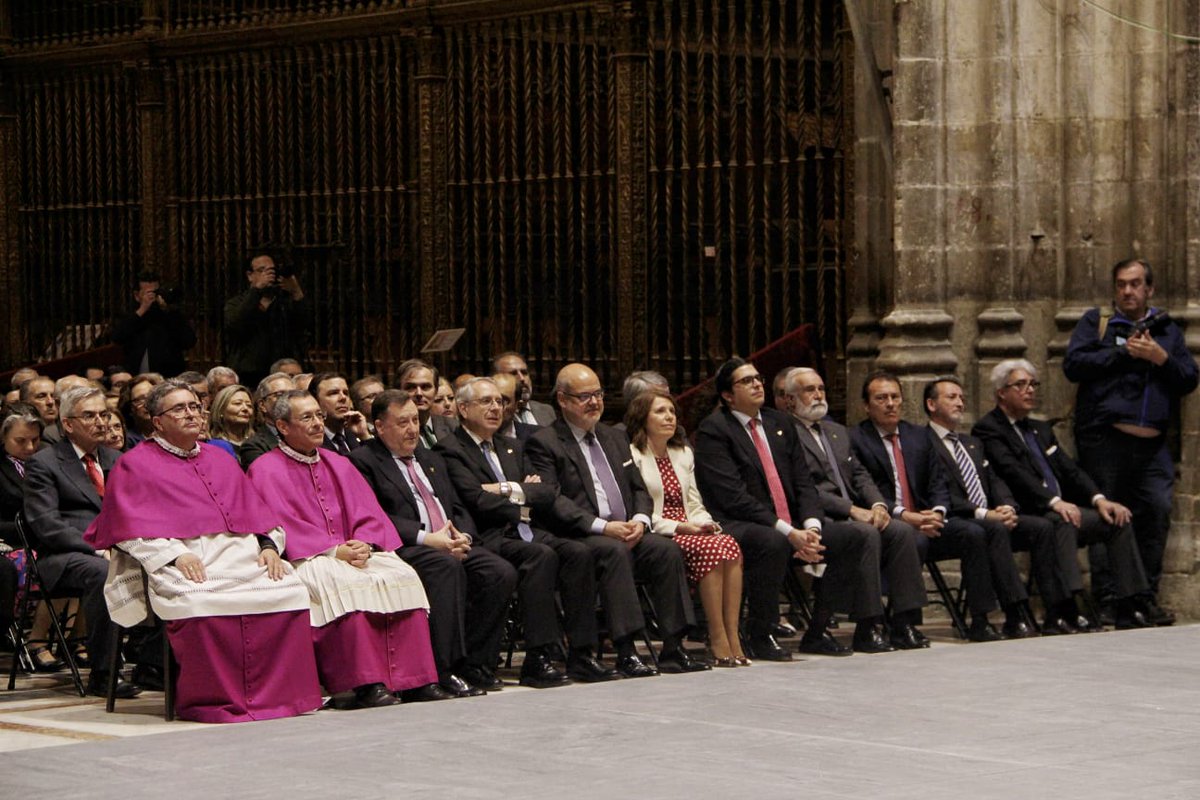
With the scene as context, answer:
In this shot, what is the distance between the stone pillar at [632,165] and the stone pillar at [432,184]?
1431mm

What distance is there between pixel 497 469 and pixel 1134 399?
360 centimetres

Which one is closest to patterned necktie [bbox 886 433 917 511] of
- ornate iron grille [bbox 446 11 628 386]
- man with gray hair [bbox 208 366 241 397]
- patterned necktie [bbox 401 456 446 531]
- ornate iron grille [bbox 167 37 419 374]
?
patterned necktie [bbox 401 456 446 531]

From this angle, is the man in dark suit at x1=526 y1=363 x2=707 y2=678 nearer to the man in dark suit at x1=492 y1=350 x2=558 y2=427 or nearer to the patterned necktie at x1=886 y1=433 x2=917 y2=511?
the man in dark suit at x1=492 y1=350 x2=558 y2=427

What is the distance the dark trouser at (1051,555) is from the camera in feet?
38.1

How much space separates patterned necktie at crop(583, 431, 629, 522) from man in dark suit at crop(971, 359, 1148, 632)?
7.44ft

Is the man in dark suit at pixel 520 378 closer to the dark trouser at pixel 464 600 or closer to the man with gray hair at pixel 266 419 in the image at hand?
the man with gray hair at pixel 266 419

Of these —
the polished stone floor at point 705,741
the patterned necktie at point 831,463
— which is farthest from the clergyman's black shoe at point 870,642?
the patterned necktie at point 831,463

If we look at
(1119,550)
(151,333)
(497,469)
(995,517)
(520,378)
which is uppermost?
(151,333)

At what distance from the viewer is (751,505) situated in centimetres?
1097

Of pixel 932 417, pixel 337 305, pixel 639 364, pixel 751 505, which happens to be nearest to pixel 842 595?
pixel 751 505

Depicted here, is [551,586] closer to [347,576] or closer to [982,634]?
[347,576]

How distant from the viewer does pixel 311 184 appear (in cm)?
1587

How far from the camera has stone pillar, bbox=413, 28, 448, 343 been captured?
49.6ft

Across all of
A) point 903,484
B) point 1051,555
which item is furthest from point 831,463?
point 1051,555
